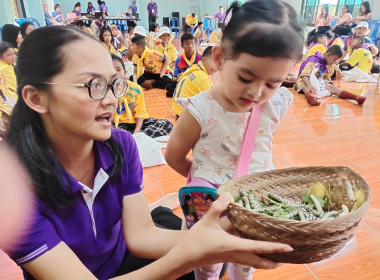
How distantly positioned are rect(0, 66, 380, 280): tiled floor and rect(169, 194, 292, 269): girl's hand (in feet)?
2.70

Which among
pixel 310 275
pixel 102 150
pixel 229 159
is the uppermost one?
pixel 102 150

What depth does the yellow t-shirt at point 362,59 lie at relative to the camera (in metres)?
5.66

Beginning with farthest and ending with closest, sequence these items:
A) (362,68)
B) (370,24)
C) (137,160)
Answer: (370,24) < (362,68) < (137,160)

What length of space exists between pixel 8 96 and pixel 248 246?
2.82 meters

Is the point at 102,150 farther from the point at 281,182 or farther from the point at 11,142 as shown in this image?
the point at 281,182

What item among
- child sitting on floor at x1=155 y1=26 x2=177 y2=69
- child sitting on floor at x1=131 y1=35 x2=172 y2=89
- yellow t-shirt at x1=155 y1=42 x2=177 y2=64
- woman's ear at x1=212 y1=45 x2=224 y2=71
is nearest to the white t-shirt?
woman's ear at x1=212 y1=45 x2=224 y2=71

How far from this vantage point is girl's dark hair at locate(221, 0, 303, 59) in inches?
32.9

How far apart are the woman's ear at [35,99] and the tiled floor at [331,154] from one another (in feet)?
3.68

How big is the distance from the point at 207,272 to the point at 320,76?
4242 mm

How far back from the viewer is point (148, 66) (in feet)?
16.9

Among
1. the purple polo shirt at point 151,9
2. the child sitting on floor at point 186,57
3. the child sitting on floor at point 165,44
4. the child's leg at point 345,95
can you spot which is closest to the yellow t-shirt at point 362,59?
the child's leg at point 345,95

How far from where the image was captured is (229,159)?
1134 millimetres

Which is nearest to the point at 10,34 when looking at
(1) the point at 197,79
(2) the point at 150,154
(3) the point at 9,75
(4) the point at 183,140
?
(3) the point at 9,75

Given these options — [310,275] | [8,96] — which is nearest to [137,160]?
[310,275]
